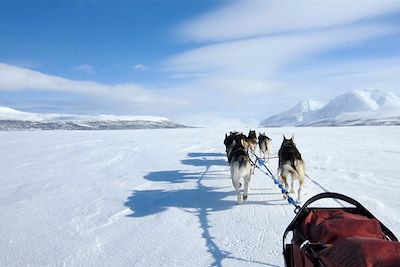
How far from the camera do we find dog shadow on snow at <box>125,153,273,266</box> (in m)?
4.94

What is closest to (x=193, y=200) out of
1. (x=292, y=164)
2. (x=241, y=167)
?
(x=241, y=167)

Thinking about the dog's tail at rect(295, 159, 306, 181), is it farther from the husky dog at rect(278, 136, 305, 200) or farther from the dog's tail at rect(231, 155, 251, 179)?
the dog's tail at rect(231, 155, 251, 179)

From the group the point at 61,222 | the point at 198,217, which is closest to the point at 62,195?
the point at 61,222

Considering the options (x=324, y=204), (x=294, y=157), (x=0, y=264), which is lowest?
(x=0, y=264)

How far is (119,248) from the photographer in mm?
4672

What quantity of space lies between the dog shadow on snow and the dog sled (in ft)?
4.38

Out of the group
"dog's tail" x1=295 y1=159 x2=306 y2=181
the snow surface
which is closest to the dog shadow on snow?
the snow surface

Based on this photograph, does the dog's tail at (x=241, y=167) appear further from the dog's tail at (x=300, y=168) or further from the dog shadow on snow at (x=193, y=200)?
the dog's tail at (x=300, y=168)

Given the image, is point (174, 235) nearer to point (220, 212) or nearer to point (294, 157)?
point (220, 212)

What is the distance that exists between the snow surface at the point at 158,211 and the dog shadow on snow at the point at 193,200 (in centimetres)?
2

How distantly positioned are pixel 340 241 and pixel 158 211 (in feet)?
14.6

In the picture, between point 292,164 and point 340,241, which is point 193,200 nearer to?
point 292,164

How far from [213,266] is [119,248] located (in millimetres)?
1351

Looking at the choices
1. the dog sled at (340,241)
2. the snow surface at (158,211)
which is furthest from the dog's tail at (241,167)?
the dog sled at (340,241)
